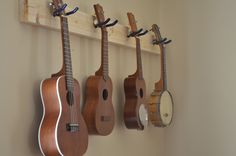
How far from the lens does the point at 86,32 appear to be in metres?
2.04

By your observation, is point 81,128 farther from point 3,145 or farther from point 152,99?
point 152,99

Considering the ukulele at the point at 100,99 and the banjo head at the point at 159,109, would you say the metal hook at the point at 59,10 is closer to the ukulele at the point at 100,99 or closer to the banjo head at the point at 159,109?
the ukulele at the point at 100,99

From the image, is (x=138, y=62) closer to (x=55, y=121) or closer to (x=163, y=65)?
(x=163, y=65)

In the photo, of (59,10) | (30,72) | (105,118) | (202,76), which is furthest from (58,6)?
(202,76)

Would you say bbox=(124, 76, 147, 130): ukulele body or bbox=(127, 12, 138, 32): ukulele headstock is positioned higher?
bbox=(127, 12, 138, 32): ukulele headstock

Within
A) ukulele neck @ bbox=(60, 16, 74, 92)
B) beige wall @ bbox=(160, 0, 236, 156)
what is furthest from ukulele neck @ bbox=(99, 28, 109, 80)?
beige wall @ bbox=(160, 0, 236, 156)

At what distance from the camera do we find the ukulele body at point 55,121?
1.62 m

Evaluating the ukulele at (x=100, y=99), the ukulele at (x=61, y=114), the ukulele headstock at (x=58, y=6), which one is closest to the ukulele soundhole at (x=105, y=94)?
the ukulele at (x=100, y=99)

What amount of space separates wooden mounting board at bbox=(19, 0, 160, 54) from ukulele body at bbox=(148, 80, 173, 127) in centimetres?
36

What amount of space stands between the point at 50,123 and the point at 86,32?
25.6 inches

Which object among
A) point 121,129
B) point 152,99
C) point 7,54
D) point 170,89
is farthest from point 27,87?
point 170,89

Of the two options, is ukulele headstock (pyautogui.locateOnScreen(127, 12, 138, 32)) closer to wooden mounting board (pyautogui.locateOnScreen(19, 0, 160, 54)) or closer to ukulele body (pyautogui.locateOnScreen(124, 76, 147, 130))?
wooden mounting board (pyautogui.locateOnScreen(19, 0, 160, 54))

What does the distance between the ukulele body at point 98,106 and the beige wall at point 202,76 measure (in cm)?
98

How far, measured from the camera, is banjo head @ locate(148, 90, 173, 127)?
254cm
